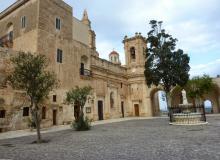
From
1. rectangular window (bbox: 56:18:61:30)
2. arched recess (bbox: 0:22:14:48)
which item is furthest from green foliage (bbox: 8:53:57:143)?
arched recess (bbox: 0:22:14:48)

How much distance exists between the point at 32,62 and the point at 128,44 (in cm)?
2844

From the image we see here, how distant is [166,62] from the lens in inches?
754

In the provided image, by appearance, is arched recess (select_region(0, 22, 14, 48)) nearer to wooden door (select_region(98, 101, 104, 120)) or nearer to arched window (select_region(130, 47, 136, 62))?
wooden door (select_region(98, 101, 104, 120))

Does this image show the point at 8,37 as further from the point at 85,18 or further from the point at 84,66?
the point at 85,18

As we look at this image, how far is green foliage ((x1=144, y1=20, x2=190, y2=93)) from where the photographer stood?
1916 centimetres

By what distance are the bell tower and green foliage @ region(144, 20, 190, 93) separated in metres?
14.7

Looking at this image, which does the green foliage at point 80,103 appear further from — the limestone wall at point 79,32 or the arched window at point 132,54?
the arched window at point 132,54

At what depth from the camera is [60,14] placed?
23.3 m

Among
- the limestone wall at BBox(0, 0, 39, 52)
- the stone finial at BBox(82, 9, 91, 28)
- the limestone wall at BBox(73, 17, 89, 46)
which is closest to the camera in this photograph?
the limestone wall at BBox(0, 0, 39, 52)

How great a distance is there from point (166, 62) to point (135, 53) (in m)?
17.3

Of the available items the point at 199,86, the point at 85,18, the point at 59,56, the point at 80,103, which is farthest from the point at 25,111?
the point at 85,18

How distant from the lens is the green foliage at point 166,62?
62.8ft

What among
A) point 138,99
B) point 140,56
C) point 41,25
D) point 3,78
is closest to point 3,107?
point 3,78

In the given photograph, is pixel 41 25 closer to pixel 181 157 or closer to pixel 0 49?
pixel 0 49
